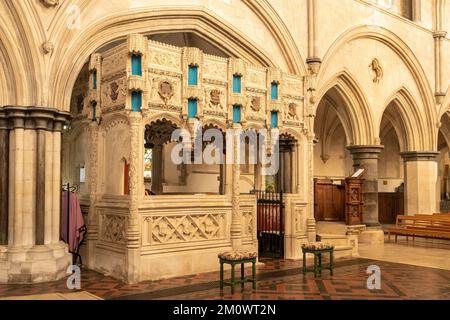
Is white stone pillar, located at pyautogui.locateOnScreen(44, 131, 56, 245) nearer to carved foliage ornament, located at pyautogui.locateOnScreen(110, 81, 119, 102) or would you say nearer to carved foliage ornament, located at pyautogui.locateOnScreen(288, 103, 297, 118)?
carved foliage ornament, located at pyautogui.locateOnScreen(110, 81, 119, 102)

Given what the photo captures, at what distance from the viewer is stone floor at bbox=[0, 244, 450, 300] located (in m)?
6.21

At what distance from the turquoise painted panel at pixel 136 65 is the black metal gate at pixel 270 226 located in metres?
3.75

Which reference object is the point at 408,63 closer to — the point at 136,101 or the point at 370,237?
the point at 370,237

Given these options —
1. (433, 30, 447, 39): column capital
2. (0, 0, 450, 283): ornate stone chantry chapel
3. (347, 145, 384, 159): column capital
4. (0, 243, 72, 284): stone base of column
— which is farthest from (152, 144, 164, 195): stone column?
(433, 30, 447, 39): column capital

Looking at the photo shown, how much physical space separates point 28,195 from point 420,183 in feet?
39.6

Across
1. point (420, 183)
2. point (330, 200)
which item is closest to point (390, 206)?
point (330, 200)

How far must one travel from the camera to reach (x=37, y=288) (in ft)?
21.6

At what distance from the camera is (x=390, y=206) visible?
19.0 meters

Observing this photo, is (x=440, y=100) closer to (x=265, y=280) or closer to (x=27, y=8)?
(x=265, y=280)

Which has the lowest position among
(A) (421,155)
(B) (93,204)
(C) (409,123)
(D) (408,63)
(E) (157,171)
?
(B) (93,204)

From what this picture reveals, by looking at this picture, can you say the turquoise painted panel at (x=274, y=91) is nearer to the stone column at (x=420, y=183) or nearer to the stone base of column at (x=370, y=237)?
the stone base of column at (x=370, y=237)

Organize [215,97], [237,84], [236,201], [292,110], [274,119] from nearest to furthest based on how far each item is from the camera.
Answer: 1. [215,97]
2. [236,201]
3. [237,84]
4. [274,119]
5. [292,110]
